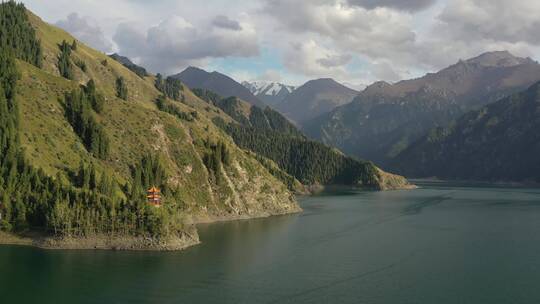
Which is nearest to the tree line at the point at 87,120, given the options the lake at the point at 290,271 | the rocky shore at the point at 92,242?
the rocky shore at the point at 92,242

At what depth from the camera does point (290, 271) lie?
110125 mm

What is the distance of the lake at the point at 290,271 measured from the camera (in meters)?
91.4

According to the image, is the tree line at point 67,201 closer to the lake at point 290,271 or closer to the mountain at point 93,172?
the mountain at point 93,172

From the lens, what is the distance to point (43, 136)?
156m

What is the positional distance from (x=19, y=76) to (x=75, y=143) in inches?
1152

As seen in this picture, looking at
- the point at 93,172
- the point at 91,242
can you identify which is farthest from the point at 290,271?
the point at 93,172

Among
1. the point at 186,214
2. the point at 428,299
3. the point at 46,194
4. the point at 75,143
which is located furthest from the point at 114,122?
the point at 428,299

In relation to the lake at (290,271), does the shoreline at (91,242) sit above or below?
above

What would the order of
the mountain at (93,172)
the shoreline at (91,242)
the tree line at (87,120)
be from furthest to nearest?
the tree line at (87,120)
the mountain at (93,172)
the shoreline at (91,242)

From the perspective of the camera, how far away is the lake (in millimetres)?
91375

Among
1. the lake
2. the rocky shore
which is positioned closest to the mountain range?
the rocky shore

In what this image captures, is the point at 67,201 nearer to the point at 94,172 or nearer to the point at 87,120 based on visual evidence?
the point at 94,172

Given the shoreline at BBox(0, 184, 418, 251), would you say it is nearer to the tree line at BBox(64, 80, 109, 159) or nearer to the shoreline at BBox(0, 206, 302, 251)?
the shoreline at BBox(0, 206, 302, 251)

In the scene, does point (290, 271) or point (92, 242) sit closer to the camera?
point (290, 271)
